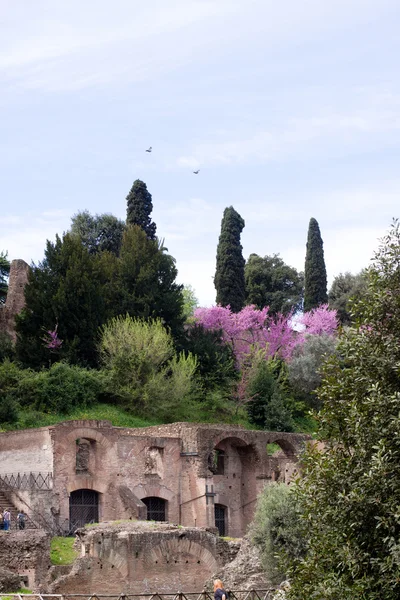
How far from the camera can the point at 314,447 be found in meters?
17.9

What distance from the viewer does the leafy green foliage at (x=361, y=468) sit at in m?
16.0

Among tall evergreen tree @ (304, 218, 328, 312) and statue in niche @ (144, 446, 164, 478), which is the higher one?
tall evergreen tree @ (304, 218, 328, 312)

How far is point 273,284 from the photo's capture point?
71.6 metres

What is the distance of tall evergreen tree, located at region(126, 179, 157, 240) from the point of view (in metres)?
61.9

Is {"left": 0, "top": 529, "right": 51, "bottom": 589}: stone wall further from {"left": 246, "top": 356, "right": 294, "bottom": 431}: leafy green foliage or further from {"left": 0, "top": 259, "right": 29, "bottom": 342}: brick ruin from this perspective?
{"left": 0, "top": 259, "right": 29, "bottom": 342}: brick ruin

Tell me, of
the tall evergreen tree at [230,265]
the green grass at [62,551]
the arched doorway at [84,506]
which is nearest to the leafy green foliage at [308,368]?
the tall evergreen tree at [230,265]

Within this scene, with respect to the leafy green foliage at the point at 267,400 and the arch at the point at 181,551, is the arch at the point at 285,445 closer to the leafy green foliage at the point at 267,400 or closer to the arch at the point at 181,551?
the leafy green foliage at the point at 267,400


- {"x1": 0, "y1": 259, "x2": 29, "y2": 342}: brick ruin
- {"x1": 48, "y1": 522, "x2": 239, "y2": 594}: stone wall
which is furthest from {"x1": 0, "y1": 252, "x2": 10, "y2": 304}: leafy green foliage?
{"x1": 48, "y1": 522, "x2": 239, "y2": 594}: stone wall

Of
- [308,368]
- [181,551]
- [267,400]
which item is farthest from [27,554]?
[308,368]

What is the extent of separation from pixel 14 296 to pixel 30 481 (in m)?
19.8

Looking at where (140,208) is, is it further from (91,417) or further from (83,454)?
(83,454)

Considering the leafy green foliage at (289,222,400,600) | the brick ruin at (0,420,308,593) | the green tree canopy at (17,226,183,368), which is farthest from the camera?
the green tree canopy at (17,226,183,368)

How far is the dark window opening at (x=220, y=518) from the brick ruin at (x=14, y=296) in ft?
52.3

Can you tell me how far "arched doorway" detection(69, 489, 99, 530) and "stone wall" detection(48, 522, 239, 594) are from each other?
7.02 m
